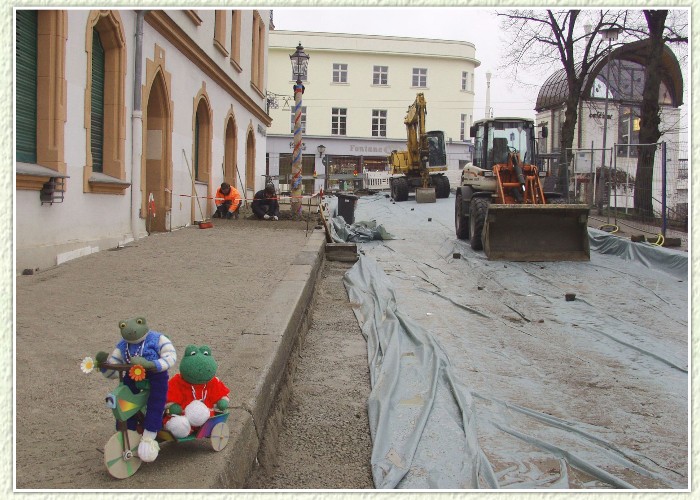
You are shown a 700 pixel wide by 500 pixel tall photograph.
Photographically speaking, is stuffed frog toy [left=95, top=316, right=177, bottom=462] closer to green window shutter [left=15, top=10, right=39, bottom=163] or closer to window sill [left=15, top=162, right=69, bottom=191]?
window sill [left=15, top=162, right=69, bottom=191]

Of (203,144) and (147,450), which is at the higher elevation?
(203,144)

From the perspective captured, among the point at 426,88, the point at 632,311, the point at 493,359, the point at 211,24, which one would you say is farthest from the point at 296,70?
the point at 426,88

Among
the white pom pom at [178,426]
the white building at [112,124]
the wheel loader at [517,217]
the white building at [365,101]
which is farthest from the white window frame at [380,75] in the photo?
the white pom pom at [178,426]

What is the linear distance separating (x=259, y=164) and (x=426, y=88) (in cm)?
2149

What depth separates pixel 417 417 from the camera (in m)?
4.46

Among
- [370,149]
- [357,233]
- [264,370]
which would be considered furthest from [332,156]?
[264,370]

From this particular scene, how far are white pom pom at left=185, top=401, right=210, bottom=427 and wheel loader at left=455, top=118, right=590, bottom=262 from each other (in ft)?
33.0

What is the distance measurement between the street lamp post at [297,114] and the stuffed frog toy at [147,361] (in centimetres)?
1522

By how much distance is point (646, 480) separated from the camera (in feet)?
12.4

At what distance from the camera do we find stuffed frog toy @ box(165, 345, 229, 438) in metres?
2.83

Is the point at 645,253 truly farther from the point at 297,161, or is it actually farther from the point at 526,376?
the point at 297,161

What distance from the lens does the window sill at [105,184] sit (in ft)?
31.3

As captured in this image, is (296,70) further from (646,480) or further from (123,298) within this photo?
(646,480)

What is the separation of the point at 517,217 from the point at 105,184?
701cm
